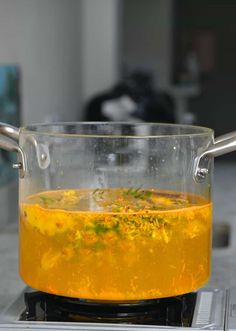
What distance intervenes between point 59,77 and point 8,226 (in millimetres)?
1047

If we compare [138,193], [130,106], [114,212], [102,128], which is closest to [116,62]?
[130,106]

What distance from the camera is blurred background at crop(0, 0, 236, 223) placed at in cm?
204

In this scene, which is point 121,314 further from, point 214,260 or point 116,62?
point 116,62

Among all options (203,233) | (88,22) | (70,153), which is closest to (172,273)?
(203,233)

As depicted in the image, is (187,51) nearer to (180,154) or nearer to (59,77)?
(59,77)

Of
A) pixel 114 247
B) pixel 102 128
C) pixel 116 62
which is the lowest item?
pixel 114 247

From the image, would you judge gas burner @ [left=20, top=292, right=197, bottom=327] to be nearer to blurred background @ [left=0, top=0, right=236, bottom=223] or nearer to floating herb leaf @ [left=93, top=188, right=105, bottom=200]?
floating herb leaf @ [left=93, top=188, right=105, bottom=200]

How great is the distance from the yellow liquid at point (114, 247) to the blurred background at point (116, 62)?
98cm

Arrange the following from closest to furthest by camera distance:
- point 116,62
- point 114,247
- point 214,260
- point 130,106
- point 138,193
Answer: point 114,247, point 138,193, point 214,260, point 130,106, point 116,62

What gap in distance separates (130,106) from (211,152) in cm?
203

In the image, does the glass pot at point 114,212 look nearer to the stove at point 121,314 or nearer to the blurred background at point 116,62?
the stove at point 121,314

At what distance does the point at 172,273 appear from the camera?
2.61 ft

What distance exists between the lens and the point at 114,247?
772 mm

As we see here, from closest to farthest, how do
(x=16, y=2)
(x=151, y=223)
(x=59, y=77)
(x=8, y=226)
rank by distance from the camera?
(x=151, y=223)
(x=8, y=226)
(x=16, y=2)
(x=59, y=77)
